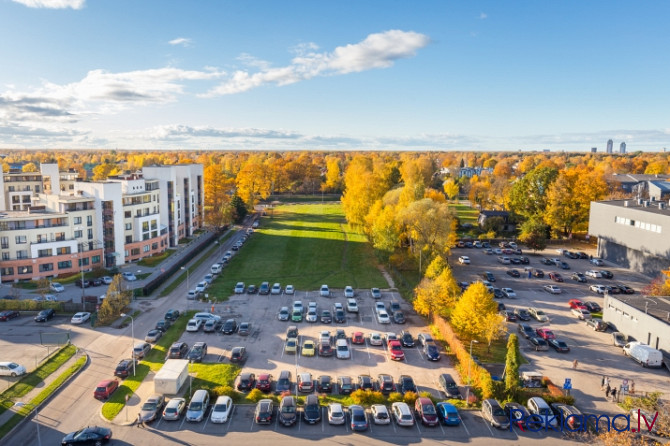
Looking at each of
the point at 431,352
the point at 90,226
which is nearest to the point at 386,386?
the point at 431,352

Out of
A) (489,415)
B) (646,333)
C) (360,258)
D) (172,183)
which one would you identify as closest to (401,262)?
(360,258)

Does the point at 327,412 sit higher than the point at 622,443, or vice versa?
the point at 622,443

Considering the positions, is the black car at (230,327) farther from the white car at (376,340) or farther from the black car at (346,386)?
the black car at (346,386)

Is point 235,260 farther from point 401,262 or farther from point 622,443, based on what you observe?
point 622,443

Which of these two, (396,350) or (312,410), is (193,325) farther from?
(396,350)

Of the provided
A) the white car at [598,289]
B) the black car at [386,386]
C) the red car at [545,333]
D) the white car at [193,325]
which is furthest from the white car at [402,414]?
the white car at [598,289]

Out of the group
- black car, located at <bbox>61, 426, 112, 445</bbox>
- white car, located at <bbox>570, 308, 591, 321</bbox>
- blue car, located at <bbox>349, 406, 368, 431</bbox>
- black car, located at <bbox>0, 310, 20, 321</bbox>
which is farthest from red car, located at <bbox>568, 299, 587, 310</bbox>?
black car, located at <bbox>0, 310, 20, 321</bbox>

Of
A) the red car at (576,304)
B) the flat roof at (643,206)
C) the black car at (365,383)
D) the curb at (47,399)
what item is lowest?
the curb at (47,399)

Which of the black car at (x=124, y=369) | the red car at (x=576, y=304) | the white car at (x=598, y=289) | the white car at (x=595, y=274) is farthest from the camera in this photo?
the white car at (x=595, y=274)
